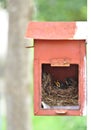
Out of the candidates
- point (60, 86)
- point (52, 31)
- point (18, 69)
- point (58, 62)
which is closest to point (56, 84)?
point (60, 86)

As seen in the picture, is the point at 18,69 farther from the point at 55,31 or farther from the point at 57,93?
the point at 55,31

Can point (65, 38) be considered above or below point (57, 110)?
above

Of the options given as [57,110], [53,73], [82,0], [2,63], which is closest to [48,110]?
[57,110]

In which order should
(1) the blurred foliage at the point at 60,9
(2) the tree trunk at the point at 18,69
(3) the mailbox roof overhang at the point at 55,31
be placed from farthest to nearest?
1. (1) the blurred foliage at the point at 60,9
2. (2) the tree trunk at the point at 18,69
3. (3) the mailbox roof overhang at the point at 55,31

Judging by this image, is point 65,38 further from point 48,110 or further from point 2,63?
point 2,63

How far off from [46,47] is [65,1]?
12.0 ft

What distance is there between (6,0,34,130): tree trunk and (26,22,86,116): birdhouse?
7.77 ft

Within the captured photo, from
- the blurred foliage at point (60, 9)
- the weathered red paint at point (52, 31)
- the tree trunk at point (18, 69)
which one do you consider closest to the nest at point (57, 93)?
the weathered red paint at point (52, 31)

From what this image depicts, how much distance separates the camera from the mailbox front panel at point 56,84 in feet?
8.18

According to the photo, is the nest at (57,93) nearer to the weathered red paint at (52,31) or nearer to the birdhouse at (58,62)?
the birdhouse at (58,62)

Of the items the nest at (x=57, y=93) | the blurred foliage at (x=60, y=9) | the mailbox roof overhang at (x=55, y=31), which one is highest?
the blurred foliage at (x=60, y=9)

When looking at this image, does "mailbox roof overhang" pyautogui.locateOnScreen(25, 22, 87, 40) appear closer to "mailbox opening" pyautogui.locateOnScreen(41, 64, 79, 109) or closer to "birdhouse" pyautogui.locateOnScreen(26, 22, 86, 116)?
"birdhouse" pyautogui.locateOnScreen(26, 22, 86, 116)

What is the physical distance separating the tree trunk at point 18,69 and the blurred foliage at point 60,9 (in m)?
1.10

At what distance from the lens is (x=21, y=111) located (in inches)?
207
